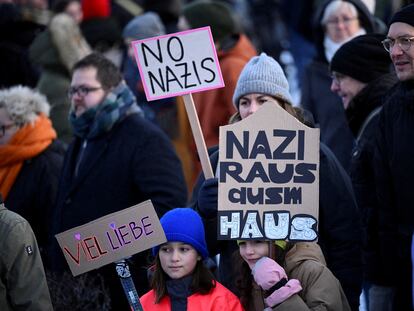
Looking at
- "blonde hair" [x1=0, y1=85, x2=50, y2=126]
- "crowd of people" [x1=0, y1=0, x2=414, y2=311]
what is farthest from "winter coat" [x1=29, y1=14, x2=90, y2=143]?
"blonde hair" [x1=0, y1=85, x2=50, y2=126]

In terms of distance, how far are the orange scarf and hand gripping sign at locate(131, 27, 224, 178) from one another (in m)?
1.97

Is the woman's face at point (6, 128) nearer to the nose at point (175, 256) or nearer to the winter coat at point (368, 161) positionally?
the winter coat at point (368, 161)

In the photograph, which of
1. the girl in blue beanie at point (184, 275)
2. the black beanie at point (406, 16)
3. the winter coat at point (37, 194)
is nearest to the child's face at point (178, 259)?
the girl in blue beanie at point (184, 275)

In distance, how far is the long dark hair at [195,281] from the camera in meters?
5.86

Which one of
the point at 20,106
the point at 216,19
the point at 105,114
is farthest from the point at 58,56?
the point at 105,114

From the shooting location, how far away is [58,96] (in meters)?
10.0

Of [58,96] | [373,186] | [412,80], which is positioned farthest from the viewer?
[58,96]

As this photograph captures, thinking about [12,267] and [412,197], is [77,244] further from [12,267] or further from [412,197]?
[412,197]

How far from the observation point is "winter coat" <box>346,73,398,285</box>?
21.5 ft

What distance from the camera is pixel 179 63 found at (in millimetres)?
6227

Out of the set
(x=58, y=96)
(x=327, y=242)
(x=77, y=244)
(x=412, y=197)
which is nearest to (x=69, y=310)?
(x=77, y=244)

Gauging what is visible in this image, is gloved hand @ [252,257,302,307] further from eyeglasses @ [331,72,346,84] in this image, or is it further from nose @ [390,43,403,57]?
eyeglasses @ [331,72,346,84]

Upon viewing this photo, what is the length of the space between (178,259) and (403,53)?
5.00 feet

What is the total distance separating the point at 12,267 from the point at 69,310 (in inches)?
41.1
